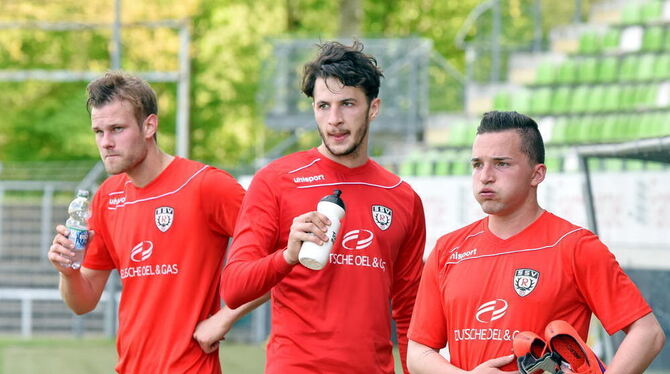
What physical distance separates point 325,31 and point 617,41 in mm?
17016

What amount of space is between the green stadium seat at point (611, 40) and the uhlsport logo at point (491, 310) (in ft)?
52.6

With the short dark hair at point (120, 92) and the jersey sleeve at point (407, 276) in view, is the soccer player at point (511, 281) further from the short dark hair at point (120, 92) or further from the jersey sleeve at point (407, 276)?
the short dark hair at point (120, 92)

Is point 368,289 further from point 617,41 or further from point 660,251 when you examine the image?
point 617,41

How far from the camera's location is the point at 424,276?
15.1 ft

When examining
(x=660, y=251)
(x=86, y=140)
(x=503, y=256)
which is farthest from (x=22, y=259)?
(x=503, y=256)

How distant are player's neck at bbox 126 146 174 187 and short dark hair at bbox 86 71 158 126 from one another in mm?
183

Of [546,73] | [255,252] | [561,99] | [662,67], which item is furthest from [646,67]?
[255,252]

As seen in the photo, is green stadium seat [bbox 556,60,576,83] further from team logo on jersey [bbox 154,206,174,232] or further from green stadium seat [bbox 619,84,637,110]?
team logo on jersey [bbox 154,206,174,232]

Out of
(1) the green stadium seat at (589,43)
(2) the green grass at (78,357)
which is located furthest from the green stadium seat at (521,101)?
(2) the green grass at (78,357)

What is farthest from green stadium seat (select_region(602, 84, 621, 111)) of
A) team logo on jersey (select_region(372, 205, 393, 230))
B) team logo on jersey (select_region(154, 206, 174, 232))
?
team logo on jersey (select_region(372, 205, 393, 230))

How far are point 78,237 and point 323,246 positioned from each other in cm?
148

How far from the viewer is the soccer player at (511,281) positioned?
418 centimetres

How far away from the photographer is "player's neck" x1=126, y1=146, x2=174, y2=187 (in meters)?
5.58

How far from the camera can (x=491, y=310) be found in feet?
14.3
